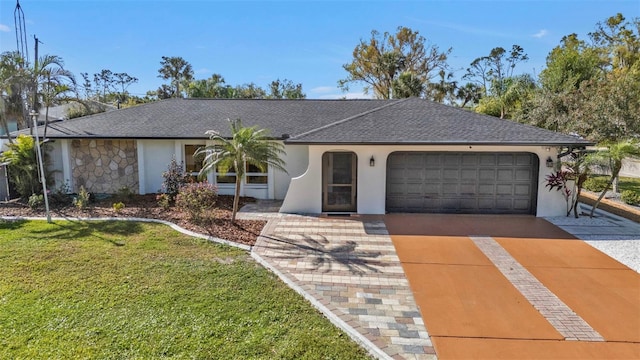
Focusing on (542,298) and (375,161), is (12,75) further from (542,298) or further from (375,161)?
(542,298)

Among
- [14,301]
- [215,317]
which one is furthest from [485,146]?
[14,301]

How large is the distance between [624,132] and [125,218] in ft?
65.7

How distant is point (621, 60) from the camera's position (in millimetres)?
37188

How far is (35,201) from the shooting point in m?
12.2

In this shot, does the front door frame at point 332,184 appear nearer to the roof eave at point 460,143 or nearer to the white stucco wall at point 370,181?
the white stucco wall at point 370,181

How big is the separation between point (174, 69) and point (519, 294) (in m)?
61.1

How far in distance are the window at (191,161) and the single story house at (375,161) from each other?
4cm

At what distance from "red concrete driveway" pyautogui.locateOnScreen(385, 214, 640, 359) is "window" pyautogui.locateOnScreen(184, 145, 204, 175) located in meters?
8.67

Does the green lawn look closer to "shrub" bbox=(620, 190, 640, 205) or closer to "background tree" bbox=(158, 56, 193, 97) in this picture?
"shrub" bbox=(620, 190, 640, 205)

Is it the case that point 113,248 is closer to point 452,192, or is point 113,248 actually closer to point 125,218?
point 125,218

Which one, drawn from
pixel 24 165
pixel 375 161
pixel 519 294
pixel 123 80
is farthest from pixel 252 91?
pixel 519 294

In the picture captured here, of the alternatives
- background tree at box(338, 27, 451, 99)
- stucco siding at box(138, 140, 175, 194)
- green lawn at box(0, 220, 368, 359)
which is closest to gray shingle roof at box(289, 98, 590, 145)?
green lawn at box(0, 220, 368, 359)

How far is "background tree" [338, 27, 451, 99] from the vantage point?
1628 inches

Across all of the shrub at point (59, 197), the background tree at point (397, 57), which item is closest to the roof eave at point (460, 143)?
the shrub at point (59, 197)
